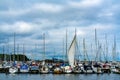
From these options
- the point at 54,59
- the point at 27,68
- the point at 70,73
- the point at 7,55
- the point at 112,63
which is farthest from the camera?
the point at 54,59

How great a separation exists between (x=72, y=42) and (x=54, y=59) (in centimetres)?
6312

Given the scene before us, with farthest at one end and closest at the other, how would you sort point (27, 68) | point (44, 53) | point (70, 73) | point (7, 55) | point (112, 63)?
1. point (7, 55)
2. point (112, 63)
3. point (44, 53)
4. point (27, 68)
5. point (70, 73)

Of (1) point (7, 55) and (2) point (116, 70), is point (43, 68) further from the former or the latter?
(1) point (7, 55)

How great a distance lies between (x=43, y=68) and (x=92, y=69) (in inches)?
686

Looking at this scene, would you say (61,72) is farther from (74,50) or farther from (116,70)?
(116,70)

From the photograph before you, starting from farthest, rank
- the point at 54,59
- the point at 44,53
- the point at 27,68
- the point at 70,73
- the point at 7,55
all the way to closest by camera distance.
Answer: the point at 54,59, the point at 7,55, the point at 44,53, the point at 27,68, the point at 70,73

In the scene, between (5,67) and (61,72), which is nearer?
(61,72)

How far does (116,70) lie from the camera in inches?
5108

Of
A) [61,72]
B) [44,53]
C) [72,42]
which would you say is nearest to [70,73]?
[61,72]

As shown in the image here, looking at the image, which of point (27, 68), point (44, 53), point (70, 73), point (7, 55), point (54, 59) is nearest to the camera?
point (70, 73)

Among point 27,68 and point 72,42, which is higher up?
point 72,42

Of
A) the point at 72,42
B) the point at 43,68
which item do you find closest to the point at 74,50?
the point at 72,42

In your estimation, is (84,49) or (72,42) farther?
(84,49)

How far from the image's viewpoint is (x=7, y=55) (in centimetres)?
16750
